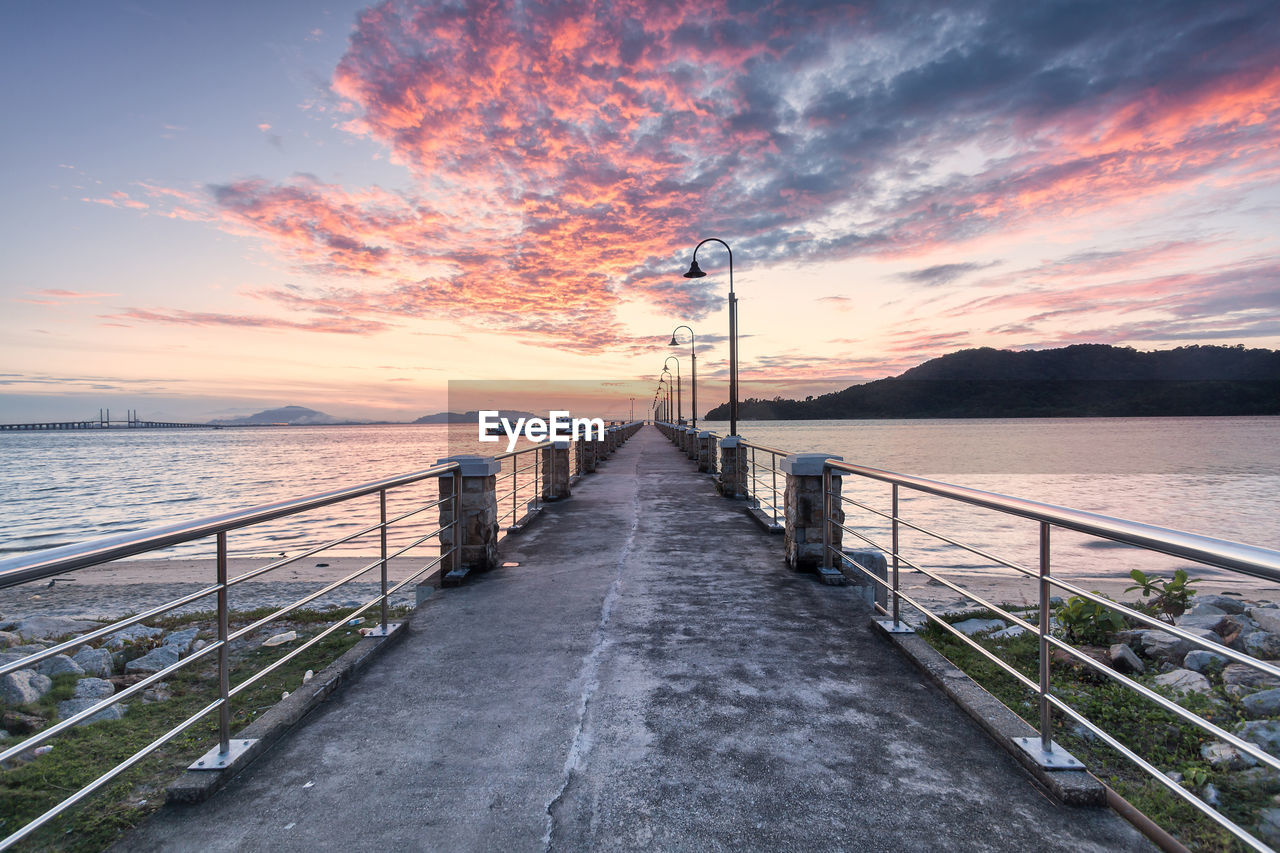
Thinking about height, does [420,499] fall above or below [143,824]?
below

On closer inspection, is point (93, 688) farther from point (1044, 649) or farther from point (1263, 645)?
point (1263, 645)

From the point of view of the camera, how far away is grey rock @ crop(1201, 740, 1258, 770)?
3.95 m

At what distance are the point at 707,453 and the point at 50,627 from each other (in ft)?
48.1

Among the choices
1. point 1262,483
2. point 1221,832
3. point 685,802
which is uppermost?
point 685,802

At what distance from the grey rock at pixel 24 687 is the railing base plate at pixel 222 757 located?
394 centimetres

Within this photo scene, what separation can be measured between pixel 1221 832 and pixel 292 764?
14.9 feet

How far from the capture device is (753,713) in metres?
3.68

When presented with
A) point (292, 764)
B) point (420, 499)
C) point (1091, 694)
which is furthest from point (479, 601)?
point (420, 499)

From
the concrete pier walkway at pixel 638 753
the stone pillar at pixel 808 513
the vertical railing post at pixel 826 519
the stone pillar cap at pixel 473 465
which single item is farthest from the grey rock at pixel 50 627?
the vertical railing post at pixel 826 519

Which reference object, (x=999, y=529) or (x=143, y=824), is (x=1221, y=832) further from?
(x=999, y=529)

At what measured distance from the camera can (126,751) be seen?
4117 mm

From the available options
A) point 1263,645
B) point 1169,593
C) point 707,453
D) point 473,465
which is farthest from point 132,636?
point 1263,645

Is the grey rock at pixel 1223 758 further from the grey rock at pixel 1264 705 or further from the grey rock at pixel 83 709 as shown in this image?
the grey rock at pixel 83 709

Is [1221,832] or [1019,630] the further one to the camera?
[1019,630]
